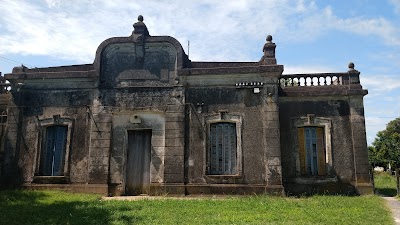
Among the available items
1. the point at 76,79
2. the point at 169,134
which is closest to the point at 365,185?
the point at 169,134

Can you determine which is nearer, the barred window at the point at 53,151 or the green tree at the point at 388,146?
the barred window at the point at 53,151

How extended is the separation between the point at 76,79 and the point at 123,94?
1.87m

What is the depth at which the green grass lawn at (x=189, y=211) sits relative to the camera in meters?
7.19

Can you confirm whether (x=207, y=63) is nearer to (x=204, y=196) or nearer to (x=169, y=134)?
(x=169, y=134)

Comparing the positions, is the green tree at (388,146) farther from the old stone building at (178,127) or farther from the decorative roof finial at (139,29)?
the decorative roof finial at (139,29)

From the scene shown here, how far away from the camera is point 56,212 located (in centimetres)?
813

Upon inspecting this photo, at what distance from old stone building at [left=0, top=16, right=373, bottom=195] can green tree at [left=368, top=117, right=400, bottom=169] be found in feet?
97.1

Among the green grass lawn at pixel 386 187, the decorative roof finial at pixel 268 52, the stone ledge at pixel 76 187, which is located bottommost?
the green grass lawn at pixel 386 187

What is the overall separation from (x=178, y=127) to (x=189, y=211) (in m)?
4.16

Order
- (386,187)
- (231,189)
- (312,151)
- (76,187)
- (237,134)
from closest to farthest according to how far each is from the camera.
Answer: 1. (231,189)
2. (237,134)
3. (76,187)
4. (312,151)
5. (386,187)

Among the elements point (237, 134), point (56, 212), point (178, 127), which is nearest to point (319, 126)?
point (237, 134)

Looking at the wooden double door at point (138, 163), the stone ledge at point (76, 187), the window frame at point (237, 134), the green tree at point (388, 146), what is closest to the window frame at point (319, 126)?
the window frame at point (237, 134)

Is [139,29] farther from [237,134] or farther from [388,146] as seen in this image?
[388,146]

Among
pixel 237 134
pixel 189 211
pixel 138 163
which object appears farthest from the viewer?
pixel 138 163
